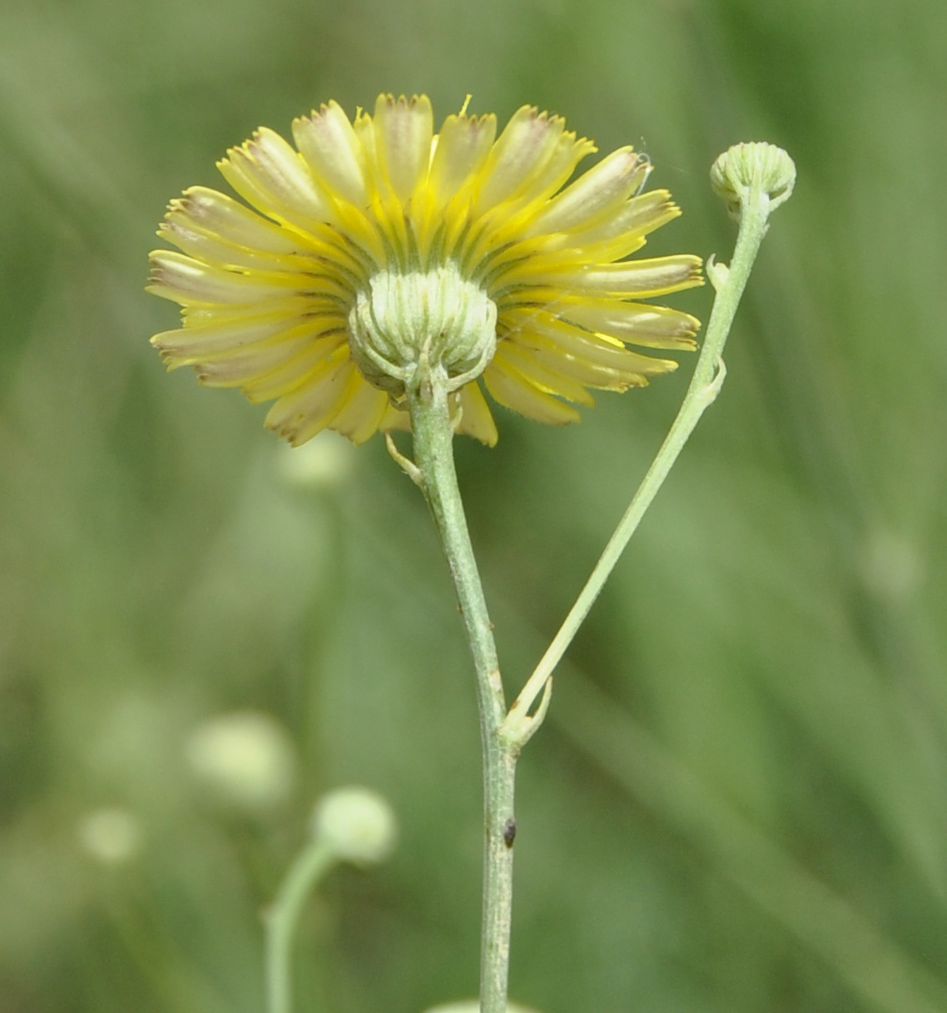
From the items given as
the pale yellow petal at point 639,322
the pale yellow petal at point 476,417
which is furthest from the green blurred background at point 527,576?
the pale yellow petal at point 639,322

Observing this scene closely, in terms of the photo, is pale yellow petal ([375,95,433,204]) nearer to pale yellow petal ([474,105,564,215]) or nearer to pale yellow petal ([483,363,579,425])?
pale yellow petal ([474,105,564,215])

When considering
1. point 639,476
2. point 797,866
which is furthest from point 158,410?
point 797,866

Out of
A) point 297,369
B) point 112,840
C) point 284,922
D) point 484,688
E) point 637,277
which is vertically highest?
point 637,277

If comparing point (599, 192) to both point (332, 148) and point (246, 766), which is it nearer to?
point (332, 148)

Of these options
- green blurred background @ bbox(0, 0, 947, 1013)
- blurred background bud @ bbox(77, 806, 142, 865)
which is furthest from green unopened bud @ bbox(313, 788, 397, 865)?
green blurred background @ bbox(0, 0, 947, 1013)

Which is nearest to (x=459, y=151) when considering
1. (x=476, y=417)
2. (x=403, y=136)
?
(x=403, y=136)

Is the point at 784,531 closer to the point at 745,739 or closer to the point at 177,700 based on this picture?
the point at 745,739
